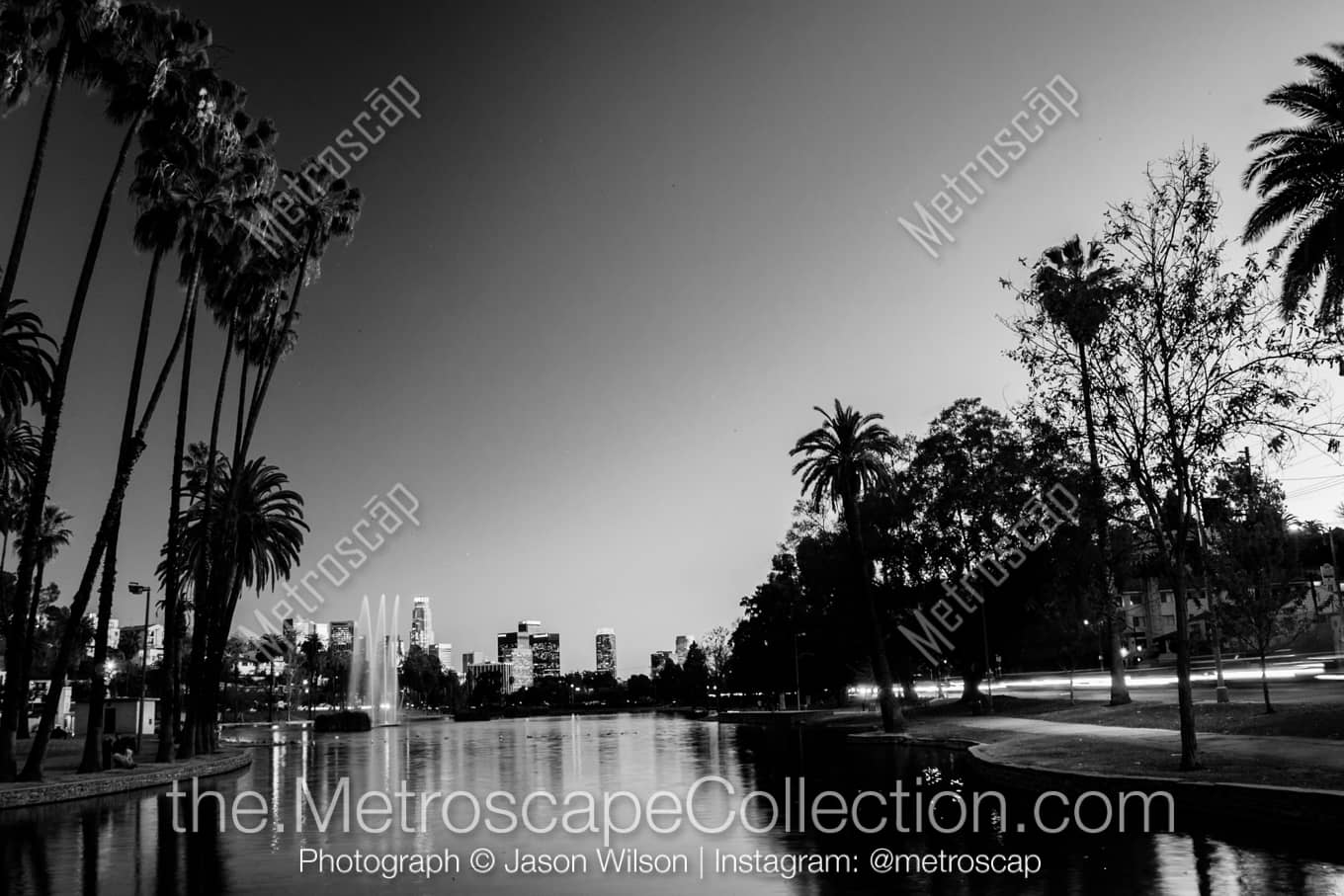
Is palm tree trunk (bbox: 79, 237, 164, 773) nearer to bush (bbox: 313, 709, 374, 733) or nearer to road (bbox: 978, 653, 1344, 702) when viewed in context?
road (bbox: 978, 653, 1344, 702)

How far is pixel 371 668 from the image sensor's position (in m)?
137

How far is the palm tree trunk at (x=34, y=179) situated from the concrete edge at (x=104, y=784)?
1324 cm

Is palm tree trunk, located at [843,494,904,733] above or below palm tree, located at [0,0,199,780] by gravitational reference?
below

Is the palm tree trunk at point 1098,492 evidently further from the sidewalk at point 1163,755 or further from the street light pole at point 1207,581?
the sidewalk at point 1163,755

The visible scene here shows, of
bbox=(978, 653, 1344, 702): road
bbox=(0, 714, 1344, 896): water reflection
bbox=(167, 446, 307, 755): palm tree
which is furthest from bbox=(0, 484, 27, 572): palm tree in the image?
bbox=(978, 653, 1344, 702): road

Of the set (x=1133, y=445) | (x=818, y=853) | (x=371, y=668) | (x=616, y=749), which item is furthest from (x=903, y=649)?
(x=371, y=668)

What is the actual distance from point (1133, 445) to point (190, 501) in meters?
52.9

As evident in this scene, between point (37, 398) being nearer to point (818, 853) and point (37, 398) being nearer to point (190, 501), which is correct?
point (190, 501)

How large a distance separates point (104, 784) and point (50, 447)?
10348 mm

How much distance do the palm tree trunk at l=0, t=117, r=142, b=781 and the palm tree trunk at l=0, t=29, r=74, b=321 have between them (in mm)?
599

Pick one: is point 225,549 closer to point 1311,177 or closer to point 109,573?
point 109,573

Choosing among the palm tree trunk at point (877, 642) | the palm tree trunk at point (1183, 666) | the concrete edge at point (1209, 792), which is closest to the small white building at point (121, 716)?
the palm tree trunk at point (877, 642)

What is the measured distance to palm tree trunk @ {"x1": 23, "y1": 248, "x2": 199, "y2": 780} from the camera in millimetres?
29094

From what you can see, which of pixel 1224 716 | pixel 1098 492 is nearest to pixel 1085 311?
pixel 1098 492
